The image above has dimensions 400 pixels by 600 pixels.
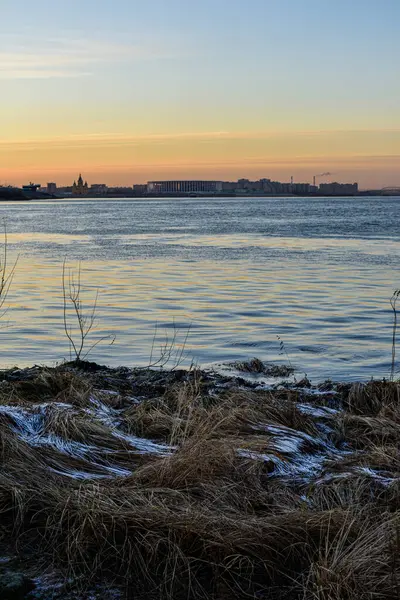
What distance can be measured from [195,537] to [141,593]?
0.45 meters

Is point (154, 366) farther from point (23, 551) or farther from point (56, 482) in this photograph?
point (23, 551)

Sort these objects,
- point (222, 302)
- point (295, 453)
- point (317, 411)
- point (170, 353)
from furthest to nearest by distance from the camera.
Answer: point (222, 302) < point (170, 353) < point (317, 411) < point (295, 453)

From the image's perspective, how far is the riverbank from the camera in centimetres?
424

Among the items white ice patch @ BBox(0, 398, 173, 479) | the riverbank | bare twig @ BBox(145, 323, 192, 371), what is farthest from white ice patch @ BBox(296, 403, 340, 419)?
bare twig @ BBox(145, 323, 192, 371)

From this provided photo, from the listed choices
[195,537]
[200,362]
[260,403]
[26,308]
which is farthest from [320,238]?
[195,537]

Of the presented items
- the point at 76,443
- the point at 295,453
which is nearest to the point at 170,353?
the point at 295,453

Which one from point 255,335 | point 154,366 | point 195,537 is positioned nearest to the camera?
point 195,537

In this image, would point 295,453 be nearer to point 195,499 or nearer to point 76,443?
point 195,499

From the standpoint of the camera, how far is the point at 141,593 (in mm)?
4203

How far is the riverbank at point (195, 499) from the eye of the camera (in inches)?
167

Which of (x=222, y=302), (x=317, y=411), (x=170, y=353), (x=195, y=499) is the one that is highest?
(x=195, y=499)

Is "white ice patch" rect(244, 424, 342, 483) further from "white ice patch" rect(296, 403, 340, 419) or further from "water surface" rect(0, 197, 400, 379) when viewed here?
"water surface" rect(0, 197, 400, 379)

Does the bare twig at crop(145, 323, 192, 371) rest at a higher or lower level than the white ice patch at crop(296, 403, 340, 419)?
lower

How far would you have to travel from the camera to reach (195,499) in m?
5.14
